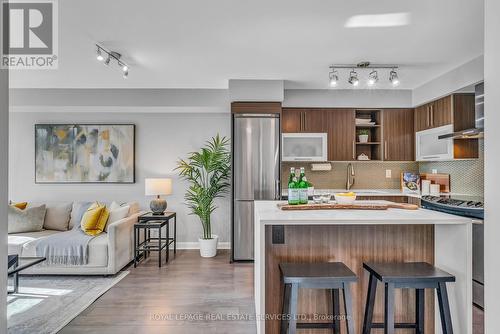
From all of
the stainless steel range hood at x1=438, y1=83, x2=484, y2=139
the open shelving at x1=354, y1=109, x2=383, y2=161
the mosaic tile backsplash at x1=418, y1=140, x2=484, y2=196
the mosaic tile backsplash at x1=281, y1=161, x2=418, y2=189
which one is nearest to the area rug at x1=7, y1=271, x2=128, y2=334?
the mosaic tile backsplash at x1=281, y1=161, x2=418, y2=189

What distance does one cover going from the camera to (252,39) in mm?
2922

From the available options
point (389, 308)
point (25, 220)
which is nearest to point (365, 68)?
point (389, 308)

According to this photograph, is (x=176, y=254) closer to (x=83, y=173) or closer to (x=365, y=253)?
(x=83, y=173)

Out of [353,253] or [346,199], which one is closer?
[353,253]

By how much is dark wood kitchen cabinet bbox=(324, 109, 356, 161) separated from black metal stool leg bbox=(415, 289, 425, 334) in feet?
9.46

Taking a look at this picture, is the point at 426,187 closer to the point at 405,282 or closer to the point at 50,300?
the point at 405,282

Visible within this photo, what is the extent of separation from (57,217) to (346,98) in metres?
4.53

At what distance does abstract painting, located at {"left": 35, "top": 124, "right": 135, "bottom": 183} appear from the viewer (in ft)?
16.3

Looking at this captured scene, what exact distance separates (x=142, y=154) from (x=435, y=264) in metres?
4.29

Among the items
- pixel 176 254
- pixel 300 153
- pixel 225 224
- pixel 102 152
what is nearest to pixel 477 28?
pixel 300 153

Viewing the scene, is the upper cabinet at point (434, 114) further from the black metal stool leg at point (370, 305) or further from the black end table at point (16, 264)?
the black end table at point (16, 264)

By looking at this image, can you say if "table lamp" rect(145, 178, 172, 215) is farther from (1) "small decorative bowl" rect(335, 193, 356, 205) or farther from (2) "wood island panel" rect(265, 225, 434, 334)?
(1) "small decorative bowl" rect(335, 193, 356, 205)

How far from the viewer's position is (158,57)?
11.2ft

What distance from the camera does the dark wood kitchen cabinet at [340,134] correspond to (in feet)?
15.5
